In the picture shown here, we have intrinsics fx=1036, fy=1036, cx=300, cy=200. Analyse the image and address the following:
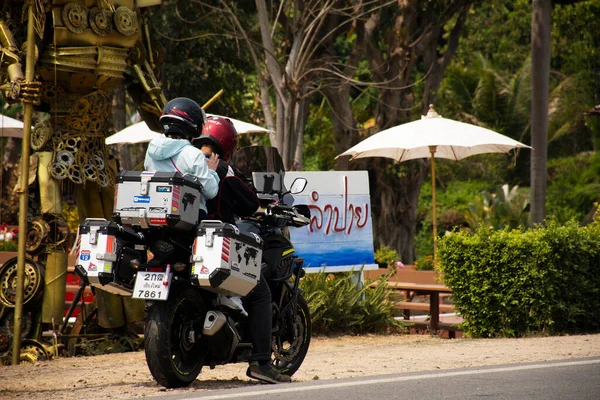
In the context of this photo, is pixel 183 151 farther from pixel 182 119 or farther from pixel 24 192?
pixel 24 192

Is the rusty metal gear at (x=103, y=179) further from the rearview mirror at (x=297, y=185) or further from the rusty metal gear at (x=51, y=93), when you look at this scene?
the rearview mirror at (x=297, y=185)

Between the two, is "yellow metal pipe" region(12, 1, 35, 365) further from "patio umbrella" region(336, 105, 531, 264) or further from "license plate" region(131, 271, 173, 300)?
"patio umbrella" region(336, 105, 531, 264)

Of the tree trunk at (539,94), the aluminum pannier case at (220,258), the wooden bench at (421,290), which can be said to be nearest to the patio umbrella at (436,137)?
the wooden bench at (421,290)

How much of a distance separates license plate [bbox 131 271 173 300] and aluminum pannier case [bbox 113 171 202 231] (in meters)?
0.31

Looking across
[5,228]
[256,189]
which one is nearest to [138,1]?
[256,189]

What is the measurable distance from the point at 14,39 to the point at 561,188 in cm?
2680

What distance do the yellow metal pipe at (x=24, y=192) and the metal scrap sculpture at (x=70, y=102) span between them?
0.53 feet

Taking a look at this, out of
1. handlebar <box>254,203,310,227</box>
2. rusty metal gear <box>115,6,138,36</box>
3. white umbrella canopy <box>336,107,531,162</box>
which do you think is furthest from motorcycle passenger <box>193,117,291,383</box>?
white umbrella canopy <box>336,107,531,162</box>

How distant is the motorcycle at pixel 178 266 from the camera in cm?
632

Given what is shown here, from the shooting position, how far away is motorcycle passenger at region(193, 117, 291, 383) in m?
6.80

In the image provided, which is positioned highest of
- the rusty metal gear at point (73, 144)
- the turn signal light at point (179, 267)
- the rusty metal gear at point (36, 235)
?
the rusty metal gear at point (73, 144)

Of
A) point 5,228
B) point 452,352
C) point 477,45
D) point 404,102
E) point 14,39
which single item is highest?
point 477,45

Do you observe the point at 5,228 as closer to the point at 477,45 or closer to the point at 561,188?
the point at 561,188

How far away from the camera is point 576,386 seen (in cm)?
660
